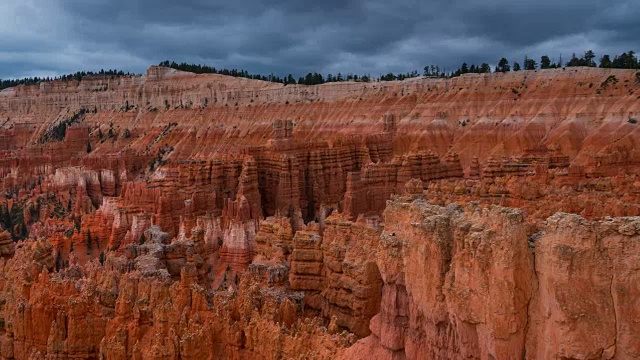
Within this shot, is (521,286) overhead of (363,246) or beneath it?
overhead

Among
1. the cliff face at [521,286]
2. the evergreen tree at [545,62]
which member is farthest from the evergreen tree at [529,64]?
the cliff face at [521,286]

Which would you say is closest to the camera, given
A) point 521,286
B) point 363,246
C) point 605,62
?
point 521,286

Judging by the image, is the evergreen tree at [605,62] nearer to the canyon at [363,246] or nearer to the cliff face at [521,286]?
the canyon at [363,246]

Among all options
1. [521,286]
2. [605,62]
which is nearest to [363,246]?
[521,286]

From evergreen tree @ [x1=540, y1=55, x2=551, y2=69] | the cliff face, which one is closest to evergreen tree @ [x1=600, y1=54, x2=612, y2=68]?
evergreen tree @ [x1=540, y1=55, x2=551, y2=69]

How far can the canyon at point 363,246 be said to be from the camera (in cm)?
700

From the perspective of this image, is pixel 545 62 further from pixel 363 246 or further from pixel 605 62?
pixel 363 246

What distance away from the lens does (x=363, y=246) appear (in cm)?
1581

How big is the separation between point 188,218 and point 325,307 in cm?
1359

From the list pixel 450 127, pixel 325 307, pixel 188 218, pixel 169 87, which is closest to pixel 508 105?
pixel 450 127

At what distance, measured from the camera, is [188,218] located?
27.8 meters

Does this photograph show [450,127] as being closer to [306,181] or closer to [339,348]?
[306,181]

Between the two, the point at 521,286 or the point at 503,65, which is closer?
the point at 521,286

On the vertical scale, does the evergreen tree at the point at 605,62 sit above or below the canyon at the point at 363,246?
above
